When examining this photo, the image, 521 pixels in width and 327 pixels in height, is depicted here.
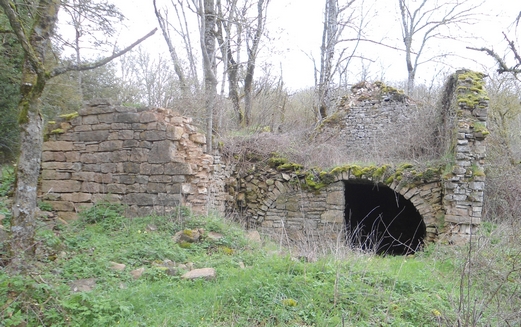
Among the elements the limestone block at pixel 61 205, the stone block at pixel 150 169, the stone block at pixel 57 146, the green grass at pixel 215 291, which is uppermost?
the stone block at pixel 57 146

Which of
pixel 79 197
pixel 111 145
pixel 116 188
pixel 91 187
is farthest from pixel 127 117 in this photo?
pixel 79 197

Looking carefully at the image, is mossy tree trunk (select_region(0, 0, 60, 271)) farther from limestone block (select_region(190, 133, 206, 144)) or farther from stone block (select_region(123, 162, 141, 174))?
limestone block (select_region(190, 133, 206, 144))

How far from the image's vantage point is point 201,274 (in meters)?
4.67

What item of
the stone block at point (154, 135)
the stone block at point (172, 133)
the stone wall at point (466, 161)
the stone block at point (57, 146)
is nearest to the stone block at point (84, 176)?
the stone block at point (57, 146)

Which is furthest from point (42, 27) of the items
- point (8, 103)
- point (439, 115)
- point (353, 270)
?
point (439, 115)

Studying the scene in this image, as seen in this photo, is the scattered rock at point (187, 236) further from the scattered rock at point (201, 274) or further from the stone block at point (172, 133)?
the stone block at point (172, 133)

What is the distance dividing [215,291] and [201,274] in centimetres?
52

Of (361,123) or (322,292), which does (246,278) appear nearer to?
(322,292)

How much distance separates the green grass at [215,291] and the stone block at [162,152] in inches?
62.4

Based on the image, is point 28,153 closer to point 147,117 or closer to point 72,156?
point 147,117

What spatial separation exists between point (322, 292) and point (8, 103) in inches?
378

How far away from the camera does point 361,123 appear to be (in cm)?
1366

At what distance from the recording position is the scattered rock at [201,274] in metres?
4.62

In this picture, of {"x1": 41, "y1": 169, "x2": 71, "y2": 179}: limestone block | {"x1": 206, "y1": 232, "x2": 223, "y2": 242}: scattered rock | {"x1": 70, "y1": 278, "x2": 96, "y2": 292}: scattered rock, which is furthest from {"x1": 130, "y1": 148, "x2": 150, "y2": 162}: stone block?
{"x1": 70, "y1": 278, "x2": 96, "y2": 292}: scattered rock
